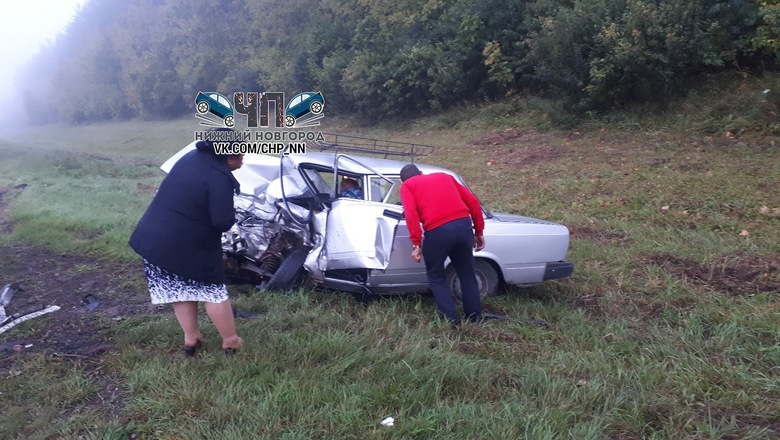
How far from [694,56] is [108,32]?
162 ft

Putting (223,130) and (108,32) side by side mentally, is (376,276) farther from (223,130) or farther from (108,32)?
(108,32)

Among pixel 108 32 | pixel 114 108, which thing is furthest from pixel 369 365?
pixel 108 32

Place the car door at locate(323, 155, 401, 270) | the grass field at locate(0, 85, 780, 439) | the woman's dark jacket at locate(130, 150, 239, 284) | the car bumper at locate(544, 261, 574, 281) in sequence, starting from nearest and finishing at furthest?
the grass field at locate(0, 85, 780, 439) < the woman's dark jacket at locate(130, 150, 239, 284) < the car door at locate(323, 155, 401, 270) < the car bumper at locate(544, 261, 574, 281)

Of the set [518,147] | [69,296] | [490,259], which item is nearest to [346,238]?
[490,259]

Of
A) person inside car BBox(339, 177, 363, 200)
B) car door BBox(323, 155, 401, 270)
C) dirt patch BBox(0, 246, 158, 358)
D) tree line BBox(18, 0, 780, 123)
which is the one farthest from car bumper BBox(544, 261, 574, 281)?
tree line BBox(18, 0, 780, 123)

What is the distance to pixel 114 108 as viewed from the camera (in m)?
44.4

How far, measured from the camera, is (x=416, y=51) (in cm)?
1988

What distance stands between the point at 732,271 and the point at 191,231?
5.09 meters

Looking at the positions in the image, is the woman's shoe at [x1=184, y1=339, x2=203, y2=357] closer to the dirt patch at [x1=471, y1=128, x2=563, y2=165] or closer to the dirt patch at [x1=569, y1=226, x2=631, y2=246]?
the dirt patch at [x1=569, y1=226, x2=631, y2=246]

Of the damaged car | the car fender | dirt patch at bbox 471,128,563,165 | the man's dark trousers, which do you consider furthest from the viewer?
dirt patch at bbox 471,128,563,165

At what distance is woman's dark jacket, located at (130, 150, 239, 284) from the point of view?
11.6ft

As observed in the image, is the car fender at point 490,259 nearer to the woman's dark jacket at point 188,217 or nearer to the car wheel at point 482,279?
the car wheel at point 482,279

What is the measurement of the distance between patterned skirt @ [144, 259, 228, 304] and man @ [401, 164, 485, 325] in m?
1.56

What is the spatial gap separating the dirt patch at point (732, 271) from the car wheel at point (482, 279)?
197 cm
